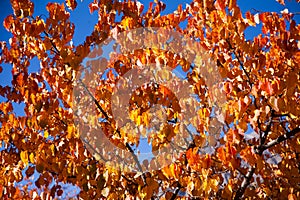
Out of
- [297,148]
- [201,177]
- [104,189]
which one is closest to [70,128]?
[104,189]

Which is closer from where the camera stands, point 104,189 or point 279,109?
point 279,109

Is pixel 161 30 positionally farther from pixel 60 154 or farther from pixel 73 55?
pixel 60 154

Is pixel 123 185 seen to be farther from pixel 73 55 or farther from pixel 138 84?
pixel 73 55

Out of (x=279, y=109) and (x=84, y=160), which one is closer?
(x=279, y=109)

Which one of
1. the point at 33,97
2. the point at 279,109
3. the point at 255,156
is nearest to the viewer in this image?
the point at 279,109

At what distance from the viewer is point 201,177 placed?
15.1 feet

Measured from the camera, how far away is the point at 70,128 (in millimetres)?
5199

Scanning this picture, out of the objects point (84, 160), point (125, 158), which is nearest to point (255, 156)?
point (125, 158)

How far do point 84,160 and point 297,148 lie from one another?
3899 mm

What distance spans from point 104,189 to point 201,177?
58.0 inches

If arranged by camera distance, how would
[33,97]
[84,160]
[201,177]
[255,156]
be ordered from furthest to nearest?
1. [84,160]
2. [33,97]
3. [201,177]
4. [255,156]

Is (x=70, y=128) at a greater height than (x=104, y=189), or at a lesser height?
greater

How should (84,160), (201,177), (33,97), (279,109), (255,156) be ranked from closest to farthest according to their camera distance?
(279,109), (255,156), (201,177), (33,97), (84,160)

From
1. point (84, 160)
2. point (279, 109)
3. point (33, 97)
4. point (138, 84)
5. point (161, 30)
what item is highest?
point (161, 30)
